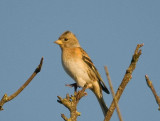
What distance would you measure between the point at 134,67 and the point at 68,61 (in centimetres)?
447

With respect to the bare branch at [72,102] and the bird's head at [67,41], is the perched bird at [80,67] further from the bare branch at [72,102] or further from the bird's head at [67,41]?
the bare branch at [72,102]

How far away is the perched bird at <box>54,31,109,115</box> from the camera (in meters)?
8.47

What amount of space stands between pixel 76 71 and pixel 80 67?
212 millimetres

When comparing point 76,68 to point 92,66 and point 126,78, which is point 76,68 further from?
point 126,78

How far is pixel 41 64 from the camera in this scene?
3.68m

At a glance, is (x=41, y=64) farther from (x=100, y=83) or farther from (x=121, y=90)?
(x=100, y=83)

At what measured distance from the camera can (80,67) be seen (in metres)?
8.57

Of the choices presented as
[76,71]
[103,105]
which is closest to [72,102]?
[76,71]

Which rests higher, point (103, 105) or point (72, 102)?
point (103, 105)

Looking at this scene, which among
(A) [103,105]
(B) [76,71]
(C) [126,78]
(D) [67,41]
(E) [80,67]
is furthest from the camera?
(D) [67,41]

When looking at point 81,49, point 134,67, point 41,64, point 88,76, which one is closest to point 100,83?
point 88,76

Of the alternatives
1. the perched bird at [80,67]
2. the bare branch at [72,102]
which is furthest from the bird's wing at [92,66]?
the bare branch at [72,102]

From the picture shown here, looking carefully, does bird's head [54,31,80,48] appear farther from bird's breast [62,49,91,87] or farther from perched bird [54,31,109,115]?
bird's breast [62,49,91,87]

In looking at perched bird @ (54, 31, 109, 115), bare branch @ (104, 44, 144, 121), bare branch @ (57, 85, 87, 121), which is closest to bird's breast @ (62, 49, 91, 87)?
perched bird @ (54, 31, 109, 115)
